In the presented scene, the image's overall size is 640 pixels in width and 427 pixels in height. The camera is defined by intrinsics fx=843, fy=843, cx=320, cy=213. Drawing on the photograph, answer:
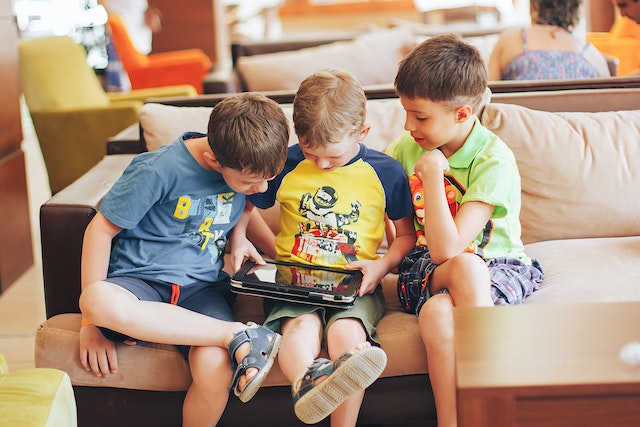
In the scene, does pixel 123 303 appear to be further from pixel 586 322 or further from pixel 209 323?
pixel 586 322

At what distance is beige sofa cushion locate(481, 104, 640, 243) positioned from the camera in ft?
7.84

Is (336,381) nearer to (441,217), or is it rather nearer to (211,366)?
(211,366)

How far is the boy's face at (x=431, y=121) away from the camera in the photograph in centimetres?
202

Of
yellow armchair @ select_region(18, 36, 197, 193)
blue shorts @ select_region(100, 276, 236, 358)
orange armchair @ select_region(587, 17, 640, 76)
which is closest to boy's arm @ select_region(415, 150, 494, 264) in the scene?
blue shorts @ select_region(100, 276, 236, 358)

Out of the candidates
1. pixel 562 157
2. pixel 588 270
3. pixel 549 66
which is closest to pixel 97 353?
pixel 588 270

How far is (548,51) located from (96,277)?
224 centimetres

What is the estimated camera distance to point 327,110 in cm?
194

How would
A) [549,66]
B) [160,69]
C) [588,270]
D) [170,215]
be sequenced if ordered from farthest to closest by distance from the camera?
[160,69] → [549,66] → [588,270] → [170,215]

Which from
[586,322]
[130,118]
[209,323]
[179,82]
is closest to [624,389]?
[586,322]

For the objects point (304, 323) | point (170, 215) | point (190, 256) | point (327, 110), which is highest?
point (327, 110)

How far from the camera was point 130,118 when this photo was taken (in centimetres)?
427

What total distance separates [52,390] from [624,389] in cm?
108

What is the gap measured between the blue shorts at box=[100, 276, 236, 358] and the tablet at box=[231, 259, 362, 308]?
2.8 inches

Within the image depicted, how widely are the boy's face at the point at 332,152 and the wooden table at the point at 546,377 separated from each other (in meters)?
0.62
